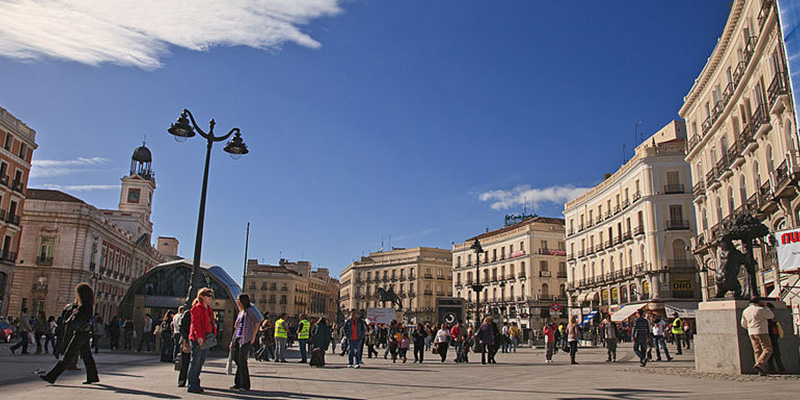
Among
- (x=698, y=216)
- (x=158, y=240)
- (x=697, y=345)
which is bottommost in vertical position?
(x=697, y=345)

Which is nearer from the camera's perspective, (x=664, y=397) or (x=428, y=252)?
(x=664, y=397)

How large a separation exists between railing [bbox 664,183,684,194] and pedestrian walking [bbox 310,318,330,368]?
113 feet

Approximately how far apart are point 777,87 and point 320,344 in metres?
18.8

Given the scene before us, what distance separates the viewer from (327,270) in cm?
13662

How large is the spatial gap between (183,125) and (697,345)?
476 inches

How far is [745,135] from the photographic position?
2545cm

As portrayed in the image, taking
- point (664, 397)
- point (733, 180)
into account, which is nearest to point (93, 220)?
point (733, 180)

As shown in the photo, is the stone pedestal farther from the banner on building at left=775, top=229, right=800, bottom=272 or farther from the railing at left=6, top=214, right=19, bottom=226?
the railing at left=6, top=214, right=19, bottom=226

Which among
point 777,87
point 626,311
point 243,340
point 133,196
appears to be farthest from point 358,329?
point 133,196

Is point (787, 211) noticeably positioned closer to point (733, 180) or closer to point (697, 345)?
point (733, 180)

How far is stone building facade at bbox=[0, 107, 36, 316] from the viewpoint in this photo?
Answer: 41375 millimetres

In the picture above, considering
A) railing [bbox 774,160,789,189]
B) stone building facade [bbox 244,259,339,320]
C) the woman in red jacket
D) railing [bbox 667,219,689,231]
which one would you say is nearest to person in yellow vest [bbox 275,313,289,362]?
the woman in red jacket

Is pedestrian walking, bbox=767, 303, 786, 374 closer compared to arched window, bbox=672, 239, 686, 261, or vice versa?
pedestrian walking, bbox=767, 303, 786, 374

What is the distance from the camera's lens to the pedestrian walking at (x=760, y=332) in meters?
10.2
